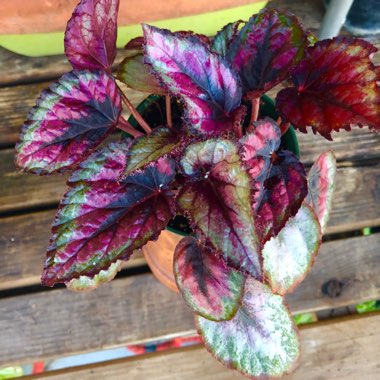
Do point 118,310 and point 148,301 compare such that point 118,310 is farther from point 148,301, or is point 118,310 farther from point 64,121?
point 64,121

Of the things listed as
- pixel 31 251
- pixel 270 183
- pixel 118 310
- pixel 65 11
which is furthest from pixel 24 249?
pixel 270 183

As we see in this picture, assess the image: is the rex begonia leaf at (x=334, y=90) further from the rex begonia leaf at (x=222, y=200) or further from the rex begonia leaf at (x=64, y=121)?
the rex begonia leaf at (x=64, y=121)

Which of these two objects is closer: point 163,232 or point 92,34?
point 92,34

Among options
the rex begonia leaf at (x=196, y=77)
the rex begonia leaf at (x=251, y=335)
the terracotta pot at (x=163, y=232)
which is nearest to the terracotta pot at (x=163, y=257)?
the terracotta pot at (x=163, y=232)

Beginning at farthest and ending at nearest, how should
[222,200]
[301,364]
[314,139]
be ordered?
[314,139]
[301,364]
[222,200]

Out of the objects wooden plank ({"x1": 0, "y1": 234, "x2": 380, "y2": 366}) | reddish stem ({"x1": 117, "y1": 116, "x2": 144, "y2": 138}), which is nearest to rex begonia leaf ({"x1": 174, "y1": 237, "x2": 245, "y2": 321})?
reddish stem ({"x1": 117, "y1": 116, "x2": 144, "y2": 138})

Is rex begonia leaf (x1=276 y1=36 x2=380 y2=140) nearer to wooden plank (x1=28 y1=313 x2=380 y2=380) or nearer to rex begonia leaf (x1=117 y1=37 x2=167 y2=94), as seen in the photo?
rex begonia leaf (x1=117 y1=37 x2=167 y2=94)

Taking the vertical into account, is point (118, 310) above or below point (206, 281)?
below

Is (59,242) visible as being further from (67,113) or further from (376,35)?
(376,35)
